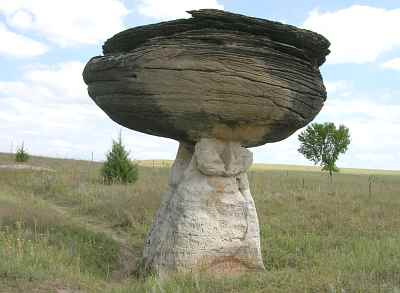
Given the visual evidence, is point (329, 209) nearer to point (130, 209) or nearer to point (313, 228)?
point (313, 228)

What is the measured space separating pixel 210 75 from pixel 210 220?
2.09 meters

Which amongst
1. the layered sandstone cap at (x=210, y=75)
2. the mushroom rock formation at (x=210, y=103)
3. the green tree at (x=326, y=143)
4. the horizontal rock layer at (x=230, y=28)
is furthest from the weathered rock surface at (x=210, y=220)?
the green tree at (x=326, y=143)

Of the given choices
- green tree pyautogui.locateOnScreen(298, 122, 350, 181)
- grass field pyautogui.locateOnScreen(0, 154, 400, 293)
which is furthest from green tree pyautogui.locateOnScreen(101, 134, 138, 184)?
green tree pyautogui.locateOnScreen(298, 122, 350, 181)

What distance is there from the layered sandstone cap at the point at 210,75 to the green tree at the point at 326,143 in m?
Answer: 31.6

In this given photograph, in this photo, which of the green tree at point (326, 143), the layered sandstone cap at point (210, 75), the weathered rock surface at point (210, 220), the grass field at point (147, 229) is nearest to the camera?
the grass field at point (147, 229)

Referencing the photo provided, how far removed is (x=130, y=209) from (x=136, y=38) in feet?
20.1

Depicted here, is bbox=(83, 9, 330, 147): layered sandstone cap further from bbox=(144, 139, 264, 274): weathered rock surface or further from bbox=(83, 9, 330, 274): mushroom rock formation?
bbox=(144, 139, 264, 274): weathered rock surface

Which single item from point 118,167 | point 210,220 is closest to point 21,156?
point 118,167

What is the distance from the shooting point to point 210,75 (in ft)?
23.7

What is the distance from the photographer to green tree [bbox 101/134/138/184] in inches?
797

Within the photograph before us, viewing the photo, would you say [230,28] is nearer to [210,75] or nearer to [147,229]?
[210,75]

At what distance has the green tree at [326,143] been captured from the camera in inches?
1522

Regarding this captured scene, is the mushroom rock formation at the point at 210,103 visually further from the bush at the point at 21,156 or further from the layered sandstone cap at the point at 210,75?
the bush at the point at 21,156

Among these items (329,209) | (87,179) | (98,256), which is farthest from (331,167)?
(98,256)
